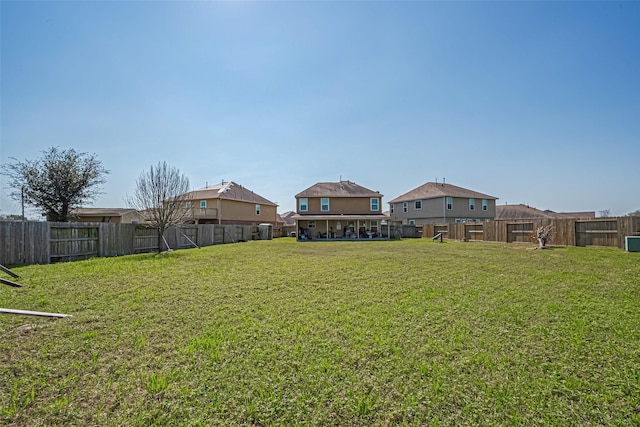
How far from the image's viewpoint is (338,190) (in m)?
30.7

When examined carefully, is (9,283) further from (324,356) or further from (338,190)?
(338,190)

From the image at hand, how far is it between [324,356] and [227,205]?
2948 centimetres

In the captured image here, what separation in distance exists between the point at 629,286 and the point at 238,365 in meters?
8.26

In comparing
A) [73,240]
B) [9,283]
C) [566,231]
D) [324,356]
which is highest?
[73,240]

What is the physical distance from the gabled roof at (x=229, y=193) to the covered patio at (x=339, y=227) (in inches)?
313

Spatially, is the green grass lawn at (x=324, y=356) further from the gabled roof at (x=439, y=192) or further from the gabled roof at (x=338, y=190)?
the gabled roof at (x=439, y=192)

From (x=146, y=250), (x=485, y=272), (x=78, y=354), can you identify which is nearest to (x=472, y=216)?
(x=485, y=272)

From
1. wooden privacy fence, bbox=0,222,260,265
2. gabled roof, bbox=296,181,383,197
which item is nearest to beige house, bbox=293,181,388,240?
gabled roof, bbox=296,181,383,197

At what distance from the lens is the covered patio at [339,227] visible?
91.4 ft

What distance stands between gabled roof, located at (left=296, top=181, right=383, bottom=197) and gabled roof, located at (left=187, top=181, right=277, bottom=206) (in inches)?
300

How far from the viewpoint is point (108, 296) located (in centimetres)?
597

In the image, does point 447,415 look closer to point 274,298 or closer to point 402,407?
point 402,407

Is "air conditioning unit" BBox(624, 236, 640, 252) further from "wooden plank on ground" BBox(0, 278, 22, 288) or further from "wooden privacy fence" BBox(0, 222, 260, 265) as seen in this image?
"wooden privacy fence" BBox(0, 222, 260, 265)

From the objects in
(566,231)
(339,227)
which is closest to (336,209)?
(339,227)
